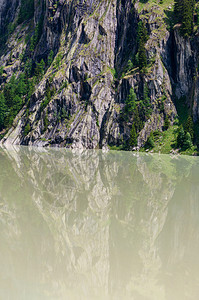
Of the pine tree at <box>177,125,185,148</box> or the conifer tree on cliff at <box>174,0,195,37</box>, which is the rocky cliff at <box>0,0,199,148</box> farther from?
Answer: the pine tree at <box>177,125,185,148</box>

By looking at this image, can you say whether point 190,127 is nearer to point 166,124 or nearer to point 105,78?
point 166,124

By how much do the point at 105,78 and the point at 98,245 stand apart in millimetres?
81121

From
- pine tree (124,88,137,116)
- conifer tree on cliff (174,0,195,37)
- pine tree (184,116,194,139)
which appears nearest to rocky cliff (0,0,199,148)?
pine tree (124,88,137,116)

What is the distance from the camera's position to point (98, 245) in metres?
9.81

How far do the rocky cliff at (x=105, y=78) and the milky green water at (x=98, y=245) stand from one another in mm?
55817

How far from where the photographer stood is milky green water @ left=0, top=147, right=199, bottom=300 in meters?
7.13

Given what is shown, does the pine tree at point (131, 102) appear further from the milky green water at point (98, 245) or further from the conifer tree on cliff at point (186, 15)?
the milky green water at point (98, 245)

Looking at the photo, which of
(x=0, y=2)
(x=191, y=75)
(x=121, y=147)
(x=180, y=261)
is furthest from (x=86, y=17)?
(x=180, y=261)

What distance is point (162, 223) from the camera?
39.8 feet

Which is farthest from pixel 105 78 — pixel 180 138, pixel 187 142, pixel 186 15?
pixel 187 142

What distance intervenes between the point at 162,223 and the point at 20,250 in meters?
6.53

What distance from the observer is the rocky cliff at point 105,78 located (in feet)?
245

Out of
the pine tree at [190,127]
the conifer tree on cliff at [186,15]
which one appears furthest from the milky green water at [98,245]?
the conifer tree on cliff at [186,15]

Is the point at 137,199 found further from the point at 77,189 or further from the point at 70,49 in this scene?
the point at 70,49
